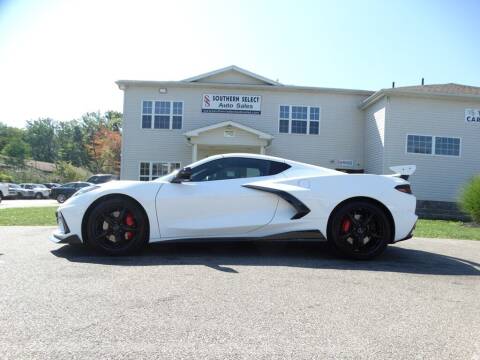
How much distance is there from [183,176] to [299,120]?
1592cm

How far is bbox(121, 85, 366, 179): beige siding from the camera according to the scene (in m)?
19.8

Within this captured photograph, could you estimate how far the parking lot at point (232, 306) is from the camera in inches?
91.9

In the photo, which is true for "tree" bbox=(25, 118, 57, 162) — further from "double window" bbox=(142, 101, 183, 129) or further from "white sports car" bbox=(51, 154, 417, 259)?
"white sports car" bbox=(51, 154, 417, 259)

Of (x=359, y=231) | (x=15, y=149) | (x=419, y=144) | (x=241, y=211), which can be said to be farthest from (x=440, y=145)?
(x=15, y=149)

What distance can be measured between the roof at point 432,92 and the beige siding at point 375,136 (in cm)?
35

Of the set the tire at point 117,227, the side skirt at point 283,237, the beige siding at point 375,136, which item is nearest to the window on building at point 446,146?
the beige siding at point 375,136

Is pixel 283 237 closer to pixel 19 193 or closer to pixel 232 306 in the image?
pixel 232 306

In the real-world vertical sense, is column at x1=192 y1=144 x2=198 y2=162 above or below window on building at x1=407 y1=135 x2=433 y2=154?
below

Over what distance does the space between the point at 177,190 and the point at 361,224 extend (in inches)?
94.2

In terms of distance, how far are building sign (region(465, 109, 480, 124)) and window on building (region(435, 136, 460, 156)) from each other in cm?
104

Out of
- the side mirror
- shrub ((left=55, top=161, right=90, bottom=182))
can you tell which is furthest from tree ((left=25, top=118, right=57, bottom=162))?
the side mirror

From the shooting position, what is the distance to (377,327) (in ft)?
8.91

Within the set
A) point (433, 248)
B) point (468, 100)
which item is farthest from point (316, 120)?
point (433, 248)

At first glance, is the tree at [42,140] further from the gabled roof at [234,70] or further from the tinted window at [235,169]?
the tinted window at [235,169]
